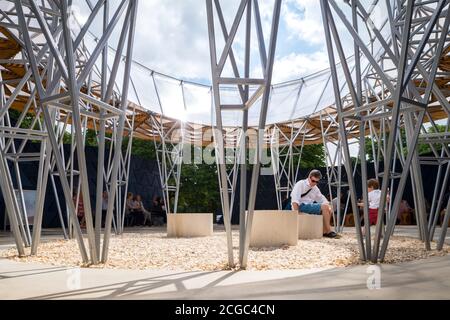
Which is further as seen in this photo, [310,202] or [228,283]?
[310,202]

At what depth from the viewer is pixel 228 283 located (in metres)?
4.90

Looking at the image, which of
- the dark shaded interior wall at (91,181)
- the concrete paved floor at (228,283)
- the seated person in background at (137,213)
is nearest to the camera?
the concrete paved floor at (228,283)

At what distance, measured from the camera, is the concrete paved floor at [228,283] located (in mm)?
4008

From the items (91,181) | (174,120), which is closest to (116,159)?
(174,120)

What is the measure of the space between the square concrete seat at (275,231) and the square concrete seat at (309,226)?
7.46ft

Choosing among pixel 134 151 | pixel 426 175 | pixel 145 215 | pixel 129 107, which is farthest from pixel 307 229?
pixel 134 151

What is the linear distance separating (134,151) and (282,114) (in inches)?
751

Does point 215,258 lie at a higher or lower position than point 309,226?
lower

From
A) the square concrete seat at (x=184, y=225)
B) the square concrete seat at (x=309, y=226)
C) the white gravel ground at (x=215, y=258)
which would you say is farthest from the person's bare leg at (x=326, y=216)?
the square concrete seat at (x=184, y=225)

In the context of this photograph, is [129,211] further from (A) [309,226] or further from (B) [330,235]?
(A) [309,226]

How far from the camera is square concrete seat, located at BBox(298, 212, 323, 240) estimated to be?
41.0ft

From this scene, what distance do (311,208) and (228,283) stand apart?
9032mm

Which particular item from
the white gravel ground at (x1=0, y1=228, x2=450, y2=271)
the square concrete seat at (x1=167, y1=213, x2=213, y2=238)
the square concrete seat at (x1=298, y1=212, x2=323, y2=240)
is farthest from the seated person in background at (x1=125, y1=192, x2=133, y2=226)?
the white gravel ground at (x1=0, y1=228, x2=450, y2=271)

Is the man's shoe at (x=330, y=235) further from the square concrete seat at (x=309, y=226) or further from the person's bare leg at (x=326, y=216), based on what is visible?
the square concrete seat at (x=309, y=226)
